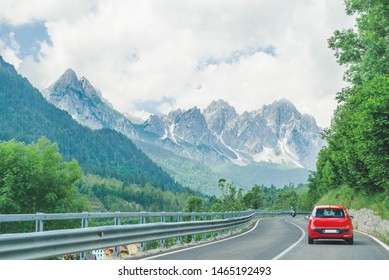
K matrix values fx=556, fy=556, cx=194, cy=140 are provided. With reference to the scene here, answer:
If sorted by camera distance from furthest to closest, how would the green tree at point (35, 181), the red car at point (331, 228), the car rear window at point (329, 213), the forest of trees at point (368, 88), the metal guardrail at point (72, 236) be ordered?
1. the green tree at point (35, 181)
2. the forest of trees at point (368, 88)
3. the car rear window at point (329, 213)
4. the red car at point (331, 228)
5. the metal guardrail at point (72, 236)

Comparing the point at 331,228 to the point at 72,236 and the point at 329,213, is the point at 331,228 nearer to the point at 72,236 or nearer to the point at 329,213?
the point at 329,213

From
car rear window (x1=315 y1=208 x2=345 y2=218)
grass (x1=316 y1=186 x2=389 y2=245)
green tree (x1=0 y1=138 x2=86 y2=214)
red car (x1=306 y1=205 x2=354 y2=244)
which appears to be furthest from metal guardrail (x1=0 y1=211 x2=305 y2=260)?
green tree (x1=0 y1=138 x2=86 y2=214)

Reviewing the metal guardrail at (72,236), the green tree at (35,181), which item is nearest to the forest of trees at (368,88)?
the metal guardrail at (72,236)

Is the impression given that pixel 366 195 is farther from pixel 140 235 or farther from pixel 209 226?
pixel 140 235

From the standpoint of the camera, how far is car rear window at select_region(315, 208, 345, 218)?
21.4m

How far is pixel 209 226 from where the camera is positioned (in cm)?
2381

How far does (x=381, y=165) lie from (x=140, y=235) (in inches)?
667

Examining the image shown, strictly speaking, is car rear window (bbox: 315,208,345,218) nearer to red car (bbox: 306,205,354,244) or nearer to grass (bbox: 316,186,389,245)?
red car (bbox: 306,205,354,244)

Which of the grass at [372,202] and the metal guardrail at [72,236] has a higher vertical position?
the grass at [372,202]

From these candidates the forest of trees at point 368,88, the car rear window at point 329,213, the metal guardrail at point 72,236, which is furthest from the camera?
the forest of trees at point 368,88

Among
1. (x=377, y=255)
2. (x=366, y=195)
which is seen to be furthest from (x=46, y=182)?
(x=377, y=255)

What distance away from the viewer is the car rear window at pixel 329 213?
21375 millimetres

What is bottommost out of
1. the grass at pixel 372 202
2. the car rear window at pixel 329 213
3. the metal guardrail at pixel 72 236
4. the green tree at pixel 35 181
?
the metal guardrail at pixel 72 236

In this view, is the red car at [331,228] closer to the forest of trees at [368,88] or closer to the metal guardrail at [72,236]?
the metal guardrail at [72,236]
